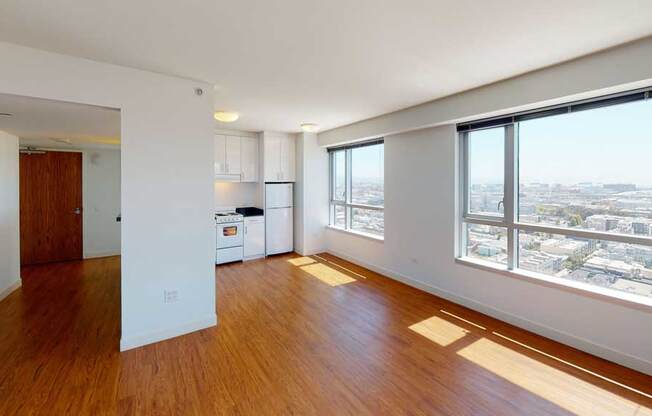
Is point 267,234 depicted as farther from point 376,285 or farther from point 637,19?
point 637,19

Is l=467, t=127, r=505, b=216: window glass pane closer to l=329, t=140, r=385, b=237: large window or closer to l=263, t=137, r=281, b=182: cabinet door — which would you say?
l=329, t=140, r=385, b=237: large window

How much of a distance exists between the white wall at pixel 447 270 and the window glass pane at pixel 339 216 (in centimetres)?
42

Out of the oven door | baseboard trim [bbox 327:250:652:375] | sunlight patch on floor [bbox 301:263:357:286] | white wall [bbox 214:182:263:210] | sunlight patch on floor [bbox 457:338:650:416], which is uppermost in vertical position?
A: white wall [bbox 214:182:263:210]

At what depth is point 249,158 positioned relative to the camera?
Result: 6070mm

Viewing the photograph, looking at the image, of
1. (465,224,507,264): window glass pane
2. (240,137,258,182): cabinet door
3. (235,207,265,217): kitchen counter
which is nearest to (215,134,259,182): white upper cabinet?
(240,137,258,182): cabinet door

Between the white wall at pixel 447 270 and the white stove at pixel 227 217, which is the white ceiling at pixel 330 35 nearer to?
the white wall at pixel 447 270

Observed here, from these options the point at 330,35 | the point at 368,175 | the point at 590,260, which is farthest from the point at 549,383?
the point at 368,175

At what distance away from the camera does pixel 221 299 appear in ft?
13.1

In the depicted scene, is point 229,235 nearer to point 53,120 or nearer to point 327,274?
point 327,274

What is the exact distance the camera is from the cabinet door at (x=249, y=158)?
6.00 m

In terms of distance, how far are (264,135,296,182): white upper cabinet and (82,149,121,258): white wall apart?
10.4 ft

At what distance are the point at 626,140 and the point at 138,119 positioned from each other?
14.0ft

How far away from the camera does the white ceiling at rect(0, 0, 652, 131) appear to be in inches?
72.2

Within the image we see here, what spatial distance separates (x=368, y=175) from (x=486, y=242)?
2416mm
